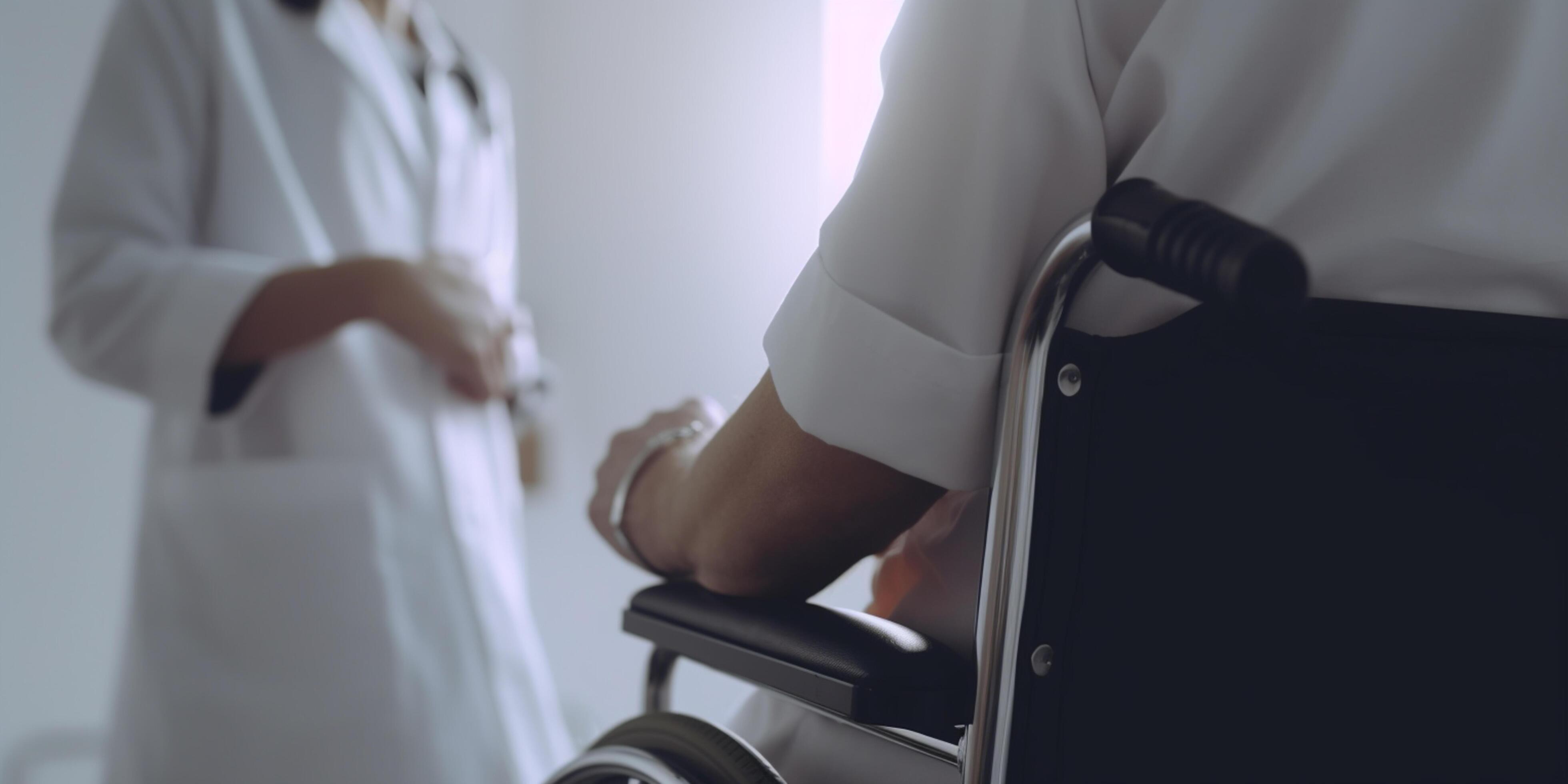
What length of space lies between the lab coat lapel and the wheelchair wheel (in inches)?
32.5

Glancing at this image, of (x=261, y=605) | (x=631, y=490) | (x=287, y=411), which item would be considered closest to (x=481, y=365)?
(x=287, y=411)

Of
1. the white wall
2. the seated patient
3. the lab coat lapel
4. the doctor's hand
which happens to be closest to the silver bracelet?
the seated patient

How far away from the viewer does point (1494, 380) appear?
0.35 meters

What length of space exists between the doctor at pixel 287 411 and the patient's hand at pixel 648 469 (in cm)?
47

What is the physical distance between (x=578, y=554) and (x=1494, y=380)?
1.79m

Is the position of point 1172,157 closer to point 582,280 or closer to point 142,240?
point 142,240

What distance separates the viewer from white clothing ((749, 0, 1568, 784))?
37 centimetres

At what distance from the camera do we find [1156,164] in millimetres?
379

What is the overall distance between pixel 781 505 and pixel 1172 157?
0.20 meters

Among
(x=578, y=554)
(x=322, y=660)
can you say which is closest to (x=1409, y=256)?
(x=322, y=660)

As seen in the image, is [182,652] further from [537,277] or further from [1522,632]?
[537,277]

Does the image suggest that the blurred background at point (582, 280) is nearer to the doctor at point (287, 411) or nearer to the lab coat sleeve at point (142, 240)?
the doctor at point (287, 411)

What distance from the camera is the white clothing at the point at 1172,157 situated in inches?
14.5

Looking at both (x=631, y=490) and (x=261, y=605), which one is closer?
(x=631, y=490)
